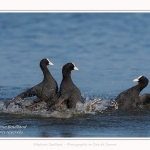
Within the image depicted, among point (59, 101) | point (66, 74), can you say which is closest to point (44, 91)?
point (66, 74)

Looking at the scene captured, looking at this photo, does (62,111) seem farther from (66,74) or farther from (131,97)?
(131,97)

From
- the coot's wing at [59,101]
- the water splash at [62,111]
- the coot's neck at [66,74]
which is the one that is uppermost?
the coot's neck at [66,74]

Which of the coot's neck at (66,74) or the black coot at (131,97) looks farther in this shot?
the black coot at (131,97)

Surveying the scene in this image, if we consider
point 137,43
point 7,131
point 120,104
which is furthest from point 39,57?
point 7,131

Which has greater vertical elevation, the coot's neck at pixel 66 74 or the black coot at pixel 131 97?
the coot's neck at pixel 66 74

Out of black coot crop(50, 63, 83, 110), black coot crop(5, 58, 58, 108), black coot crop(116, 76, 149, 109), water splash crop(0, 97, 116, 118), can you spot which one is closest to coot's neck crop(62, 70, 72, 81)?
black coot crop(50, 63, 83, 110)

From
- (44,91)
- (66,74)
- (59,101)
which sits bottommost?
(59,101)

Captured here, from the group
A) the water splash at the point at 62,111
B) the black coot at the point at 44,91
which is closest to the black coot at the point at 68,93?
the water splash at the point at 62,111

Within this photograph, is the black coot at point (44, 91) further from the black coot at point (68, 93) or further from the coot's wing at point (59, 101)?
the coot's wing at point (59, 101)

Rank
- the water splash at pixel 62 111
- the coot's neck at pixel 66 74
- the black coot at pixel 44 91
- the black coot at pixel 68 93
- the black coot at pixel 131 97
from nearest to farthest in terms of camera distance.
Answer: the water splash at pixel 62 111 → the black coot at pixel 68 93 → the coot's neck at pixel 66 74 → the black coot at pixel 131 97 → the black coot at pixel 44 91

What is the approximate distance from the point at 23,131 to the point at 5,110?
6.96 feet

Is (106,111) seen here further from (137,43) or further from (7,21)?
(7,21)

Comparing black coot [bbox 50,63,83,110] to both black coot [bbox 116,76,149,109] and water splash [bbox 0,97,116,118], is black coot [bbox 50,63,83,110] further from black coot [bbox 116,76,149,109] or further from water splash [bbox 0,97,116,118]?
black coot [bbox 116,76,149,109]

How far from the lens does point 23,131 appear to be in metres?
13.7
